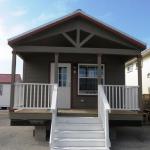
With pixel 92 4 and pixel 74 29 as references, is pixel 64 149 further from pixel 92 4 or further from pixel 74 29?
pixel 92 4

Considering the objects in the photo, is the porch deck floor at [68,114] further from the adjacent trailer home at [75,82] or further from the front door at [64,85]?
the front door at [64,85]

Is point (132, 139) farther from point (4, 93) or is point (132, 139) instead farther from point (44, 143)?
point (4, 93)

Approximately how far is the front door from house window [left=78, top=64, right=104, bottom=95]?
20.3 inches

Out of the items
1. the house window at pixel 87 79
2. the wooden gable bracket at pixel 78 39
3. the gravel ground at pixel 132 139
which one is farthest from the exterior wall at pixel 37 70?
the gravel ground at pixel 132 139

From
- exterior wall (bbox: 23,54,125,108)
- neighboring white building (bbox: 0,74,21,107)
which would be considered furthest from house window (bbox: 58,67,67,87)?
neighboring white building (bbox: 0,74,21,107)

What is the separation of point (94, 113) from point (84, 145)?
2126mm

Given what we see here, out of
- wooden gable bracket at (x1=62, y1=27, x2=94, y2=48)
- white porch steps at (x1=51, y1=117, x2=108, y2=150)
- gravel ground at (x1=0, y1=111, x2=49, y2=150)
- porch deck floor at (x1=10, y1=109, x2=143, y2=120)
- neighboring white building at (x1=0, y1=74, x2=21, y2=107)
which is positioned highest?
wooden gable bracket at (x1=62, y1=27, x2=94, y2=48)

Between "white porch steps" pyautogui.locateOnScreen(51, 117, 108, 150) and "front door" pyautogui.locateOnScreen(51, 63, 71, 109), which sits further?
"front door" pyautogui.locateOnScreen(51, 63, 71, 109)

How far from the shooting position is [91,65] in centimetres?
1366

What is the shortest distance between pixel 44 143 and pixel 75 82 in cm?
384

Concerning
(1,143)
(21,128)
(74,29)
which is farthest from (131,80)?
(1,143)

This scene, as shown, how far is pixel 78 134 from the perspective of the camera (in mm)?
9516

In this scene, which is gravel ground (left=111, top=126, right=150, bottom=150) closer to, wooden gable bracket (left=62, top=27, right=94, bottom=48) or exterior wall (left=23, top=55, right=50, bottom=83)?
wooden gable bracket (left=62, top=27, right=94, bottom=48)

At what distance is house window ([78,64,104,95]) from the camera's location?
44.3ft
